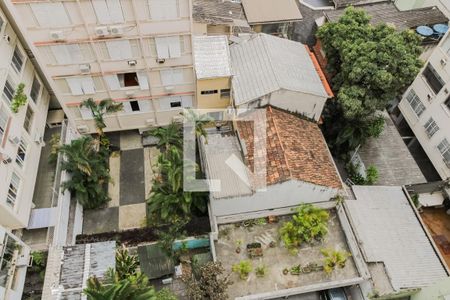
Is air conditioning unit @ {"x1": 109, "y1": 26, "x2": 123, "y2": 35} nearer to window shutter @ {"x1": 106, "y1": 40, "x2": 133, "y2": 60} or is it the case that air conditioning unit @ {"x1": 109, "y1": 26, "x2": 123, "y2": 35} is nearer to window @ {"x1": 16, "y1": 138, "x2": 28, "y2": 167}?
window shutter @ {"x1": 106, "y1": 40, "x2": 133, "y2": 60}

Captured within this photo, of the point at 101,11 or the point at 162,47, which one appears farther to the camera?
the point at 162,47

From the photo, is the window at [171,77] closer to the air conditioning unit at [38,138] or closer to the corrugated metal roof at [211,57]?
the corrugated metal roof at [211,57]

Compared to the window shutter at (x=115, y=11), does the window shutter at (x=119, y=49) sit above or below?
below

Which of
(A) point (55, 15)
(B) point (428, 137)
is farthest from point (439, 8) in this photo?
(A) point (55, 15)

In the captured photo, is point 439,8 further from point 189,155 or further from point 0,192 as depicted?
point 0,192

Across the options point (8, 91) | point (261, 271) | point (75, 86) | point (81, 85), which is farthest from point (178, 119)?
point (261, 271)

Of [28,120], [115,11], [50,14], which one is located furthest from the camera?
[28,120]

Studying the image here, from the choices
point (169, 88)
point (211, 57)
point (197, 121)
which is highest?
point (211, 57)

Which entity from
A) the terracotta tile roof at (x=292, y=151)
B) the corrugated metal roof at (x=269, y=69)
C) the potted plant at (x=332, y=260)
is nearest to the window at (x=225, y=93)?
the corrugated metal roof at (x=269, y=69)

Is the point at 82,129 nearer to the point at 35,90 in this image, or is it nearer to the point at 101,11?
the point at 35,90
